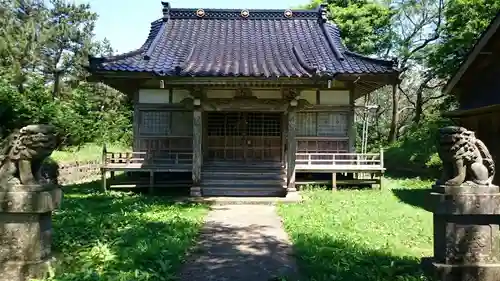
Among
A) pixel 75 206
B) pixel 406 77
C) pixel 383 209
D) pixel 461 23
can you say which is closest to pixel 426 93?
pixel 406 77

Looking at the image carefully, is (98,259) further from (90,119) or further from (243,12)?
(90,119)

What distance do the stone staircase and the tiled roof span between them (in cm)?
359

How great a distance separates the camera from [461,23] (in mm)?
21891

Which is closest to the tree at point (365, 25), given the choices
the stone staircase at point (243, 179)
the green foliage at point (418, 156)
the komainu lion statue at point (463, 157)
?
the green foliage at point (418, 156)

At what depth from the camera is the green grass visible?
20.8 metres

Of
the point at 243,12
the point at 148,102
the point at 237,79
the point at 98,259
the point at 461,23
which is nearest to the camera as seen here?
the point at 98,259

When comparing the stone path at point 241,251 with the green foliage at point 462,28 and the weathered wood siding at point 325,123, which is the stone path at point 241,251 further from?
the green foliage at point 462,28

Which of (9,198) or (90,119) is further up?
(90,119)

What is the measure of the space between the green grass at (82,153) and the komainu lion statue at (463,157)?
1823 cm

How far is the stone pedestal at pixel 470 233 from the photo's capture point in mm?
5074

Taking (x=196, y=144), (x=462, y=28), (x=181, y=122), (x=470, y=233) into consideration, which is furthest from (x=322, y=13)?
(x=470, y=233)

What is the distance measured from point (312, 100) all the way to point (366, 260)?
10227 millimetres

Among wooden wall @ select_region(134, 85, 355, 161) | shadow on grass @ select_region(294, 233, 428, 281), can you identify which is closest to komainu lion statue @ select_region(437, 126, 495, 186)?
shadow on grass @ select_region(294, 233, 428, 281)

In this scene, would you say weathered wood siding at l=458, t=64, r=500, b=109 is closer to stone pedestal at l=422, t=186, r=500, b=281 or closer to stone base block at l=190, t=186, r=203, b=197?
stone pedestal at l=422, t=186, r=500, b=281
